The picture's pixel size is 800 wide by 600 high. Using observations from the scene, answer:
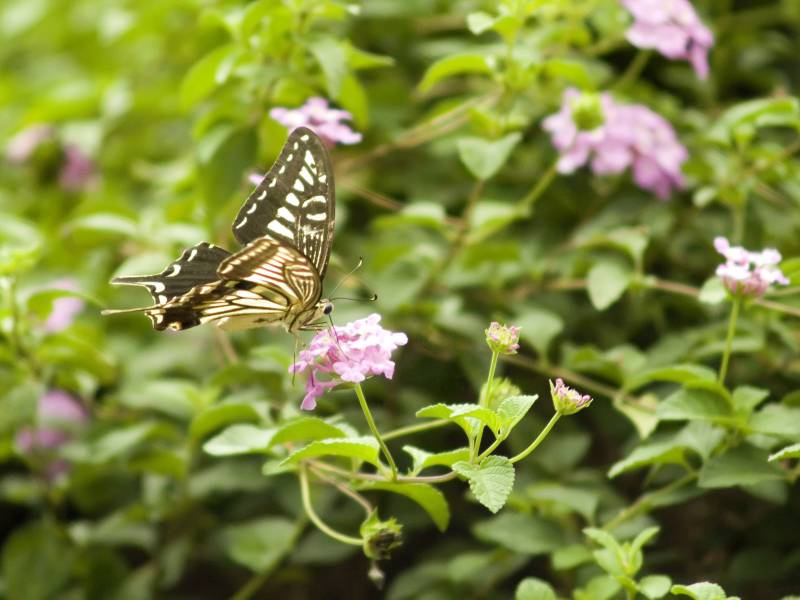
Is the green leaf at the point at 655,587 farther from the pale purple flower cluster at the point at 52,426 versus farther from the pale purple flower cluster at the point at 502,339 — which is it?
the pale purple flower cluster at the point at 52,426

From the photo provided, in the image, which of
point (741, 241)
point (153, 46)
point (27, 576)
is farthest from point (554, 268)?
point (153, 46)

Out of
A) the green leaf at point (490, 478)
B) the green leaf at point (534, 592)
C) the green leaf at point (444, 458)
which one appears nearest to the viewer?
the green leaf at point (490, 478)

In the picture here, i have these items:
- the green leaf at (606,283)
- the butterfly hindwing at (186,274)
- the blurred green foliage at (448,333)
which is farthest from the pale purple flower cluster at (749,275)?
the butterfly hindwing at (186,274)

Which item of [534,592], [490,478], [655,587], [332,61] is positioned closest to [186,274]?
[332,61]

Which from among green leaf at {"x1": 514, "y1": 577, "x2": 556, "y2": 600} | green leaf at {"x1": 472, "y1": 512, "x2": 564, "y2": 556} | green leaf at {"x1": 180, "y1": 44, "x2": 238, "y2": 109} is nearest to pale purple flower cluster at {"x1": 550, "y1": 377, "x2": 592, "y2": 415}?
green leaf at {"x1": 514, "y1": 577, "x2": 556, "y2": 600}

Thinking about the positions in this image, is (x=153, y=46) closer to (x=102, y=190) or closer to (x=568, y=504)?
(x=102, y=190)

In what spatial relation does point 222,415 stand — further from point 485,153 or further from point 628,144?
point 628,144
